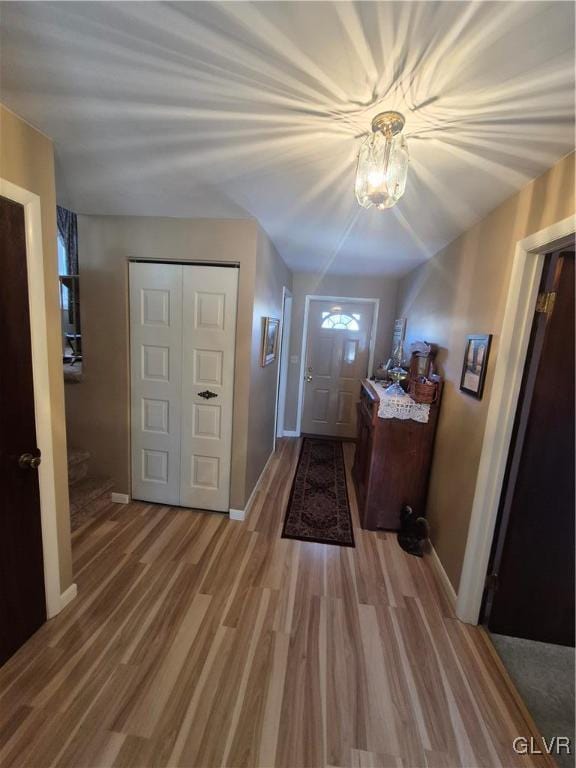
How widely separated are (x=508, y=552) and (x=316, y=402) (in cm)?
311

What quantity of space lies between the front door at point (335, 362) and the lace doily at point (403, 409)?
6.67 ft

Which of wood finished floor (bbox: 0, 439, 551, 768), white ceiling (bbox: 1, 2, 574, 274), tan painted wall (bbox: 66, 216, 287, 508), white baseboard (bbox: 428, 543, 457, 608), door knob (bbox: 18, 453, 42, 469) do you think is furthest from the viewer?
tan painted wall (bbox: 66, 216, 287, 508)

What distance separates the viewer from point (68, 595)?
1.71 m

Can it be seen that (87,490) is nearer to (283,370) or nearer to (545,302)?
(283,370)

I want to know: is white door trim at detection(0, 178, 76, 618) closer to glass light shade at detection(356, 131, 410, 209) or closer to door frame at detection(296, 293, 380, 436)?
glass light shade at detection(356, 131, 410, 209)

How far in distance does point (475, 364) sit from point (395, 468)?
3.43ft

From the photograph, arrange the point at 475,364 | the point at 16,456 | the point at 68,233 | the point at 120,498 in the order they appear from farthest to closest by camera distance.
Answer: the point at 68,233
the point at 120,498
the point at 475,364
the point at 16,456

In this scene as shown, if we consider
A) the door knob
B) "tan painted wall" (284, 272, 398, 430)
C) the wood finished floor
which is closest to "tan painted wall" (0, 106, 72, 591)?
the door knob

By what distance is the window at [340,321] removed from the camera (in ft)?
14.3

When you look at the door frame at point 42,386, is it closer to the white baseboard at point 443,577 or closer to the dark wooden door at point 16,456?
the dark wooden door at point 16,456

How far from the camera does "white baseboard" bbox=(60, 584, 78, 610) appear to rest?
5.49ft

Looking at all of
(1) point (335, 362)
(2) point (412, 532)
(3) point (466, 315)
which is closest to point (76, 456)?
(2) point (412, 532)

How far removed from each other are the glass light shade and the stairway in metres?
2.73

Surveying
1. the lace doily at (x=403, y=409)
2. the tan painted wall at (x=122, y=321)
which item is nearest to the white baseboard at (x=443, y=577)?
the lace doily at (x=403, y=409)
